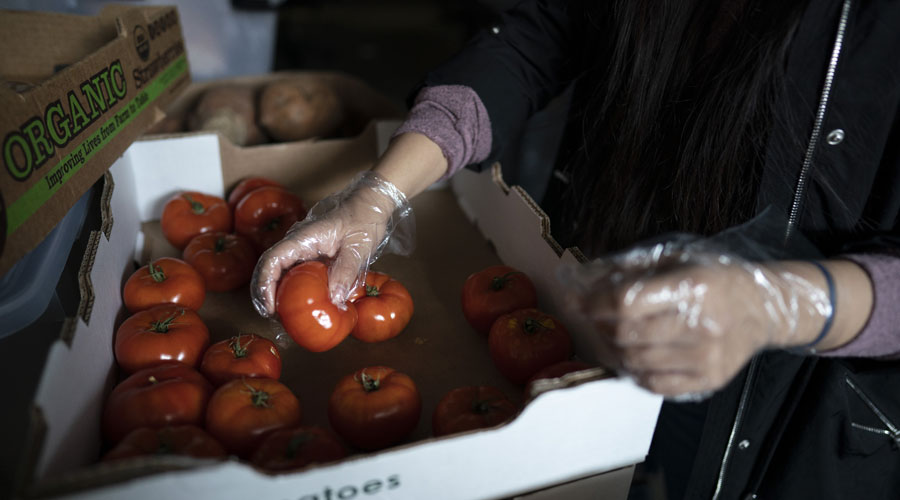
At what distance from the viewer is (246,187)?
1.38 metres

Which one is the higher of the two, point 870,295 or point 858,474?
point 870,295

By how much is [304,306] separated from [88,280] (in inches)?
12.4

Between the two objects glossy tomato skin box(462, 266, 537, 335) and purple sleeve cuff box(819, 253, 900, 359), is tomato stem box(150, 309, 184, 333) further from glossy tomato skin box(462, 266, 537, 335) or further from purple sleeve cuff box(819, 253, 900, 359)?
purple sleeve cuff box(819, 253, 900, 359)

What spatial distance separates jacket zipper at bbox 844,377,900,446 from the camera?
89 centimetres

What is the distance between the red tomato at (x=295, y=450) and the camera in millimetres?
704

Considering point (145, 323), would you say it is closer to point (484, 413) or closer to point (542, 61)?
point (484, 413)

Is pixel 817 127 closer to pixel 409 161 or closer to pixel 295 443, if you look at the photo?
pixel 409 161

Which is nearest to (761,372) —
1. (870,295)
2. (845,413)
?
(845,413)

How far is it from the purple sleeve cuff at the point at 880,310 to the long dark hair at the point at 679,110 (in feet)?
0.68

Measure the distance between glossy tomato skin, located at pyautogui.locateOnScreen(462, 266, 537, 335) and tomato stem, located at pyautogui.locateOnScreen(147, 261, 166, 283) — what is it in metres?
0.54

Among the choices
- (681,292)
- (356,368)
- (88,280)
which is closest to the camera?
(681,292)

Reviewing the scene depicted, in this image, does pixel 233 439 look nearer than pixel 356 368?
Yes

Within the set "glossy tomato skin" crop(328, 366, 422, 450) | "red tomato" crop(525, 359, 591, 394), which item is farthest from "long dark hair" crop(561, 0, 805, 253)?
"glossy tomato skin" crop(328, 366, 422, 450)

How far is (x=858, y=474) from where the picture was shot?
964 mm
